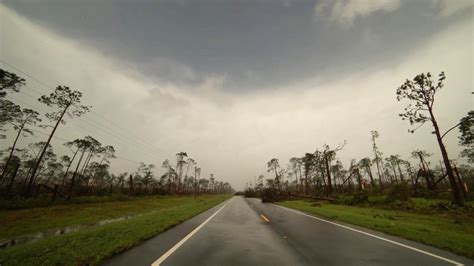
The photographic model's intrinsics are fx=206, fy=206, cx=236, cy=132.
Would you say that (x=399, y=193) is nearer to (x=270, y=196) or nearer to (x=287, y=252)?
(x=270, y=196)

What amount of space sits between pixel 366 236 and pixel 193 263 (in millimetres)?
6859

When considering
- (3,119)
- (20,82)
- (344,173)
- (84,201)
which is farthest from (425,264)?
(344,173)

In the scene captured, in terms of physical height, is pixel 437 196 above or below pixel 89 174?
below

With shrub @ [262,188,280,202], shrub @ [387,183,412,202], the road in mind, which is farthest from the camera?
shrub @ [262,188,280,202]

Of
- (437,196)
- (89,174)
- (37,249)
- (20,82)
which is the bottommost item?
(37,249)

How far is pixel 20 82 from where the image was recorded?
23.4m

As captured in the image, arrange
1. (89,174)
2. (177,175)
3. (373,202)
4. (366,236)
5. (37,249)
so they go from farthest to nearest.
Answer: (177,175) < (89,174) < (373,202) < (366,236) < (37,249)

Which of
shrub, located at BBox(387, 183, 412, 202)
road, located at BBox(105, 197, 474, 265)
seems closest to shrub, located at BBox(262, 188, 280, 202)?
shrub, located at BBox(387, 183, 412, 202)

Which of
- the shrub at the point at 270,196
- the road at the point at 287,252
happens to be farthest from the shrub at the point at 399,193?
the shrub at the point at 270,196

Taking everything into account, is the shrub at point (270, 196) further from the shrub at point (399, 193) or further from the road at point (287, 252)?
the road at point (287, 252)

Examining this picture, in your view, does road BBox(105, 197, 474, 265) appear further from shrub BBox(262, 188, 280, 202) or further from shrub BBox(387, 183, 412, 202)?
shrub BBox(262, 188, 280, 202)

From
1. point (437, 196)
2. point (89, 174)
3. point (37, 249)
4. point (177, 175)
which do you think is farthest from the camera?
point (177, 175)

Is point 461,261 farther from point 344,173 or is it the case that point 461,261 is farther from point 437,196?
point 344,173

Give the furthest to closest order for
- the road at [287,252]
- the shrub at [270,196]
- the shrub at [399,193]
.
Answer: the shrub at [270,196] < the shrub at [399,193] < the road at [287,252]
